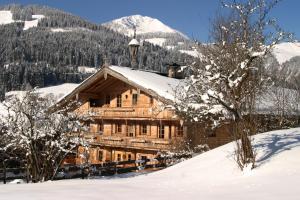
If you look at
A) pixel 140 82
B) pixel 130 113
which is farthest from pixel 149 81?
pixel 130 113

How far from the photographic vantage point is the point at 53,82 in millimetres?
152375

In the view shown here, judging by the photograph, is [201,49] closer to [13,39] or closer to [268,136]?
[268,136]

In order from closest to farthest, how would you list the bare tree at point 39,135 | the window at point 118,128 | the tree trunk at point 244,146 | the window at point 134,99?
the tree trunk at point 244,146
the bare tree at point 39,135
the window at point 134,99
the window at point 118,128

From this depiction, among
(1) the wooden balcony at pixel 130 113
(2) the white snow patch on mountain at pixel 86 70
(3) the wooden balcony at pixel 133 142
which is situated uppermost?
(2) the white snow patch on mountain at pixel 86 70

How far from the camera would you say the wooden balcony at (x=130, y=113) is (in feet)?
98.0

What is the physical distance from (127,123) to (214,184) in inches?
910

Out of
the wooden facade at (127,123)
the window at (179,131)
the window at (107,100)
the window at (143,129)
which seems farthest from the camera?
the window at (107,100)

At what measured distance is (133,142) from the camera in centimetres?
3250

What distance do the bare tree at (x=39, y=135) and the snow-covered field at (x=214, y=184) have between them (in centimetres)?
408

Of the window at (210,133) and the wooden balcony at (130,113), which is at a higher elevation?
the wooden balcony at (130,113)

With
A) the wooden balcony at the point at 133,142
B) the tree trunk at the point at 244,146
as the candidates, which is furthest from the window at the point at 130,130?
the tree trunk at the point at 244,146

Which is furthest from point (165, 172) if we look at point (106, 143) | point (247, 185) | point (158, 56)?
point (158, 56)

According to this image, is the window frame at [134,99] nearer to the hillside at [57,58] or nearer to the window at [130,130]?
the window at [130,130]

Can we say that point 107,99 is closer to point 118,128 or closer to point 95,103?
point 95,103
